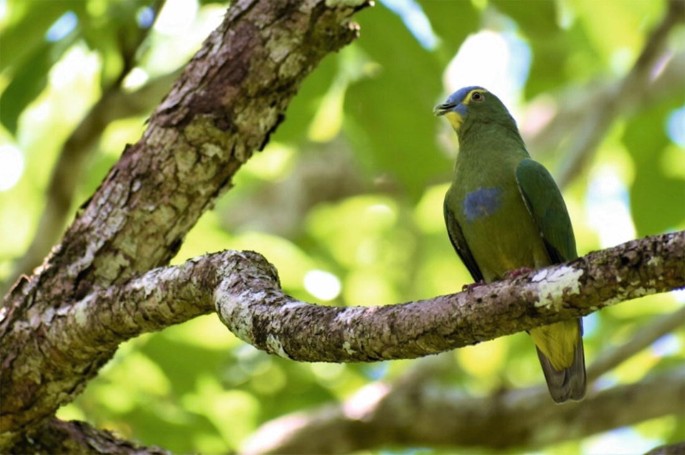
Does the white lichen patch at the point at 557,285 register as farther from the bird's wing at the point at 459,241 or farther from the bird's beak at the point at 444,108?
the bird's beak at the point at 444,108

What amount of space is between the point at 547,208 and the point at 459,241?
1.82ft

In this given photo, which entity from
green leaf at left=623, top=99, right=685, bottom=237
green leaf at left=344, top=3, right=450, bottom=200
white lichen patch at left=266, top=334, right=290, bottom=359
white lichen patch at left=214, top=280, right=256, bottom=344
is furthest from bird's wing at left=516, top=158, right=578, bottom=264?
white lichen patch at left=266, top=334, right=290, bottom=359

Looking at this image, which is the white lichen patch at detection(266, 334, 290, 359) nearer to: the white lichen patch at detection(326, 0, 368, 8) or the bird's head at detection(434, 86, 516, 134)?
the white lichen patch at detection(326, 0, 368, 8)

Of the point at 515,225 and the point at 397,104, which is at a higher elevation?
the point at 397,104

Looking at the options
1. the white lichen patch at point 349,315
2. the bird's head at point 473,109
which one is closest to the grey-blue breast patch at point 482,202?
the bird's head at point 473,109

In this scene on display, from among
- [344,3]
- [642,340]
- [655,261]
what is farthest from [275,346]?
[642,340]

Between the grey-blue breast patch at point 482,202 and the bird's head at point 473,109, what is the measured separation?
686 mm

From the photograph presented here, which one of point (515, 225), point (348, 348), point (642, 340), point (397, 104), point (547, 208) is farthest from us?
point (642, 340)

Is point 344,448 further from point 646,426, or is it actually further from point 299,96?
point 646,426

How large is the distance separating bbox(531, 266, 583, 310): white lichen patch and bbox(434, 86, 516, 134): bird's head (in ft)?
9.57

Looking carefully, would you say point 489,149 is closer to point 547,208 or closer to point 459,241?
point 459,241

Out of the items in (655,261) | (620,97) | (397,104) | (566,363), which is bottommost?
(655,261)

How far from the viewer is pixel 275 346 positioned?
9.51ft

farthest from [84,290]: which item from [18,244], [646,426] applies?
[646,426]
